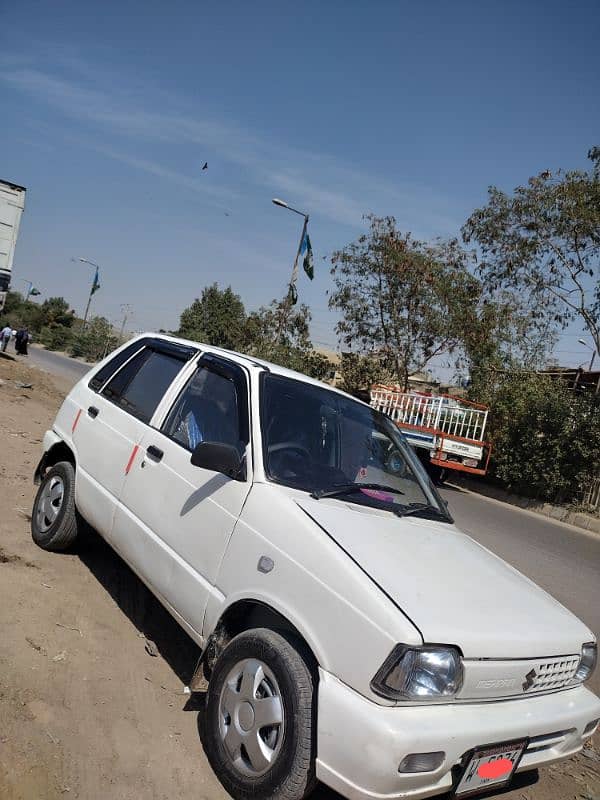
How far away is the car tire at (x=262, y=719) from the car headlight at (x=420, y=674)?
1.02 feet

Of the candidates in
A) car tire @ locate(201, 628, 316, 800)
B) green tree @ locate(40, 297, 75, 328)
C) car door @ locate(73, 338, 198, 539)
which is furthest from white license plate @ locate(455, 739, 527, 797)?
green tree @ locate(40, 297, 75, 328)

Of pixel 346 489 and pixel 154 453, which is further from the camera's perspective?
pixel 154 453

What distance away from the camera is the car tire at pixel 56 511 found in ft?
15.6

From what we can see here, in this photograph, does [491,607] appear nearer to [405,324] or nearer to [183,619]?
[183,619]

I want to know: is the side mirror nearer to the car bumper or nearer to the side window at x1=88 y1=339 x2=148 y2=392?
the car bumper

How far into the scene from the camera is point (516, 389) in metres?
21.1

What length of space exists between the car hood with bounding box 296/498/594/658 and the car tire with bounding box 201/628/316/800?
0.46 meters

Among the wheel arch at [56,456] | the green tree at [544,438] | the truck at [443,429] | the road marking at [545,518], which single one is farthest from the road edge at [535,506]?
the wheel arch at [56,456]

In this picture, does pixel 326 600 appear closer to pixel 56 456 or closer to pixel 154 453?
pixel 154 453

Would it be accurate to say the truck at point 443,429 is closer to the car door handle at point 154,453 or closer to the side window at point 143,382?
the side window at point 143,382

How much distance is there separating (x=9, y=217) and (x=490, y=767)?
59.7ft

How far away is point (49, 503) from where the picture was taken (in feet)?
16.5

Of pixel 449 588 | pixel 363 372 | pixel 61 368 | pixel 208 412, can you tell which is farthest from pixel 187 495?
pixel 61 368

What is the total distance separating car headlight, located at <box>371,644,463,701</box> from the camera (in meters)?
2.42
